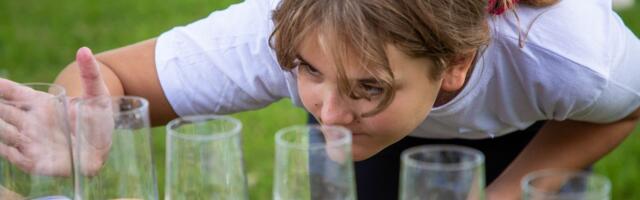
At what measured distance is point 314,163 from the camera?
1.16 meters

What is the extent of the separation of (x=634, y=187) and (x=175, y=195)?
7.47ft

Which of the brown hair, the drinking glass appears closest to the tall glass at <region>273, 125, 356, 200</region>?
the drinking glass

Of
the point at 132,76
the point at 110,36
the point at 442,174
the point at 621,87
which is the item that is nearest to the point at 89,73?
the point at 132,76

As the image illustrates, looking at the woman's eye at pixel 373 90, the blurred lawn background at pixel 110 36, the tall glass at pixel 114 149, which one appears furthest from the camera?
the blurred lawn background at pixel 110 36

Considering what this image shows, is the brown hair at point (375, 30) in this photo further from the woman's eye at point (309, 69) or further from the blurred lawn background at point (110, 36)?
the blurred lawn background at point (110, 36)

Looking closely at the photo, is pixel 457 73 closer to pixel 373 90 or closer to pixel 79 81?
pixel 373 90

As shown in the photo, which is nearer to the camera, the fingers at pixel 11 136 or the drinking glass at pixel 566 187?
the drinking glass at pixel 566 187

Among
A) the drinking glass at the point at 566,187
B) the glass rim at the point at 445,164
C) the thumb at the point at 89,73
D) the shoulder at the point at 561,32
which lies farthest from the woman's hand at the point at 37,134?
the shoulder at the point at 561,32

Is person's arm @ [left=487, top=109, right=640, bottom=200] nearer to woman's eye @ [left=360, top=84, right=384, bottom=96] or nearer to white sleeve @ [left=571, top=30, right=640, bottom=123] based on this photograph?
white sleeve @ [left=571, top=30, right=640, bottom=123]

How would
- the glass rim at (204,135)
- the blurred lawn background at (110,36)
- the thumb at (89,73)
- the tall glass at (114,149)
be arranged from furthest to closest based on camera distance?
the blurred lawn background at (110,36), the thumb at (89,73), the tall glass at (114,149), the glass rim at (204,135)

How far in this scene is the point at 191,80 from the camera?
6.56ft

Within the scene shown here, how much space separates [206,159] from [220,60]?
77 centimetres

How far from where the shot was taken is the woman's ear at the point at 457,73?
1.74 meters

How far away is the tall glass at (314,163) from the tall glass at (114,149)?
221mm
